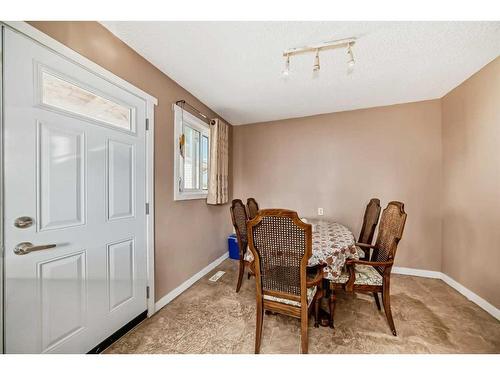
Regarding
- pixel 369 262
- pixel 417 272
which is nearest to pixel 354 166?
pixel 417 272

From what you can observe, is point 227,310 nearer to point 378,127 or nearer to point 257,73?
point 257,73

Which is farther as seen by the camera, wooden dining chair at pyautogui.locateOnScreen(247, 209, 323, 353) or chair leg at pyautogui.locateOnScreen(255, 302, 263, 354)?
chair leg at pyautogui.locateOnScreen(255, 302, 263, 354)

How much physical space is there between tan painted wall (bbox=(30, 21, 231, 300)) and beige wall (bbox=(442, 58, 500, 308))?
313 cm

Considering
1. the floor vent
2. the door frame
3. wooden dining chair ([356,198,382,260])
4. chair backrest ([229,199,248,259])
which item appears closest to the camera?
the door frame

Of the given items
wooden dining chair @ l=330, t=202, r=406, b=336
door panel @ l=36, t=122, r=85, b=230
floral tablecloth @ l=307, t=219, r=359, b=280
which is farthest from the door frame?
wooden dining chair @ l=330, t=202, r=406, b=336

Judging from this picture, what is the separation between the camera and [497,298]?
5.75 feet

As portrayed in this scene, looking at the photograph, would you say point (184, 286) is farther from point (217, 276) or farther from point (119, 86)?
point (119, 86)

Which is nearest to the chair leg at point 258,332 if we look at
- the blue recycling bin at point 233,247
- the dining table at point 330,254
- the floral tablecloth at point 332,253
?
the dining table at point 330,254

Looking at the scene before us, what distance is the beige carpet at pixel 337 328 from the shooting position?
143 centimetres

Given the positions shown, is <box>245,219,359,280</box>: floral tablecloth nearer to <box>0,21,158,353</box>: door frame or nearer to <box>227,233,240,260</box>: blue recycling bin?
<box>0,21,158,353</box>: door frame

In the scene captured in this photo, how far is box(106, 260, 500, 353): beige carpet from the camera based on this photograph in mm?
1427

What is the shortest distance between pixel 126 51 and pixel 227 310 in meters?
2.53

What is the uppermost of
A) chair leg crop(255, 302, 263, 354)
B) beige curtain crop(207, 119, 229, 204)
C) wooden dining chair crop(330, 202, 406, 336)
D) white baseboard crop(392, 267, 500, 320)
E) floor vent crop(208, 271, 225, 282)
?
beige curtain crop(207, 119, 229, 204)

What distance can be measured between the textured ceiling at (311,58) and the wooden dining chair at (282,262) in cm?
140
